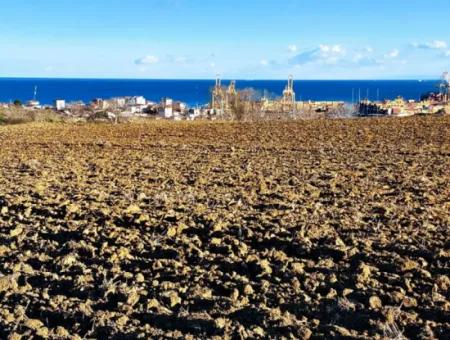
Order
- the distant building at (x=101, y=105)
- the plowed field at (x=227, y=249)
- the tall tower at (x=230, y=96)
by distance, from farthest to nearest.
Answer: the distant building at (x=101, y=105), the tall tower at (x=230, y=96), the plowed field at (x=227, y=249)

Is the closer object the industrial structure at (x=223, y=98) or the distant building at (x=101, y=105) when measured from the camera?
the industrial structure at (x=223, y=98)

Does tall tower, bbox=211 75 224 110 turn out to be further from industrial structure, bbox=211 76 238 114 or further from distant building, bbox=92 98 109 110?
distant building, bbox=92 98 109 110

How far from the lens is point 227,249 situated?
664 centimetres

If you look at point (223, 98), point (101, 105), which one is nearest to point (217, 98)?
point (223, 98)

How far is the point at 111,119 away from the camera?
2878 centimetres

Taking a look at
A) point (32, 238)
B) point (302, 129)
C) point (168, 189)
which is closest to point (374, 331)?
point (32, 238)

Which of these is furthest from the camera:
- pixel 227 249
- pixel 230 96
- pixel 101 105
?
pixel 101 105

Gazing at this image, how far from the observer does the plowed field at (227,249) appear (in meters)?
5.05

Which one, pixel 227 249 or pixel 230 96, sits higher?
pixel 230 96

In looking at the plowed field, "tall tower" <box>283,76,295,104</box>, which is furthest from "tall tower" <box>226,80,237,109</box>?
the plowed field

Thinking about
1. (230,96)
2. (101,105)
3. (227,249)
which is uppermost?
(230,96)

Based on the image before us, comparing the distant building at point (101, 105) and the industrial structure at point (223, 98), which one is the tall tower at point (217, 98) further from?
the distant building at point (101, 105)

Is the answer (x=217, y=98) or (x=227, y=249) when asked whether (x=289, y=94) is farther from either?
(x=227, y=249)

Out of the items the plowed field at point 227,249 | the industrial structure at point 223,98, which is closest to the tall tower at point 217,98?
the industrial structure at point 223,98
